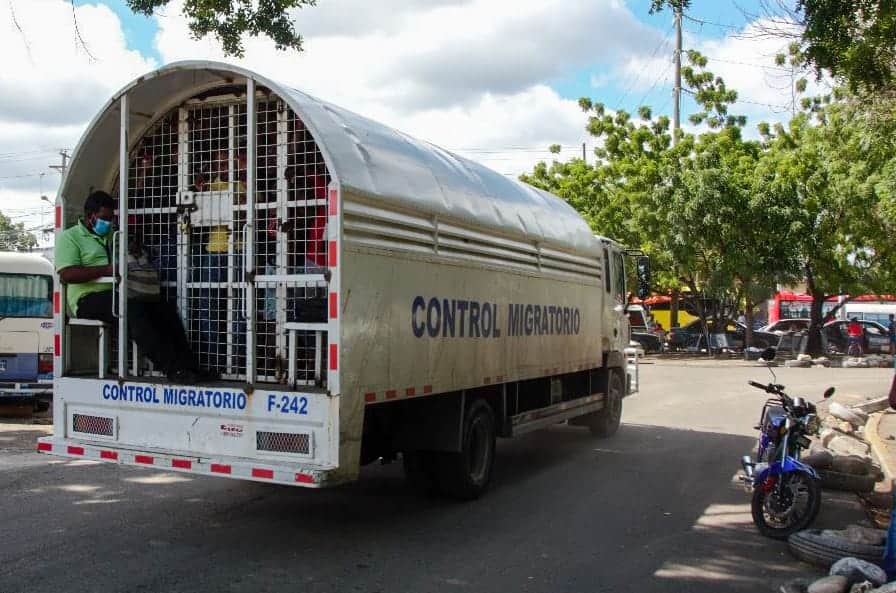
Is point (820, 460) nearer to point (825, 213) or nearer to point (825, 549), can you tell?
point (825, 549)

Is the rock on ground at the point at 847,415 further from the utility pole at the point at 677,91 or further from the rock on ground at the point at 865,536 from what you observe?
the utility pole at the point at 677,91

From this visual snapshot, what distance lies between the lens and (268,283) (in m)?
6.14

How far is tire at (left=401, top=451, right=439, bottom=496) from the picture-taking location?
24.5 ft

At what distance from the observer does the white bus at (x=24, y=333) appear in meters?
12.7

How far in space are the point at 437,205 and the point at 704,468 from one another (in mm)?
4818

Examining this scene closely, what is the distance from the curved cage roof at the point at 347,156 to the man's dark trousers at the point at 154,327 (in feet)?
2.62

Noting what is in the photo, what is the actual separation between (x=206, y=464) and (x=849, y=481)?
20.4 feet

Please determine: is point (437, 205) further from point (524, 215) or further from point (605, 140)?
point (605, 140)

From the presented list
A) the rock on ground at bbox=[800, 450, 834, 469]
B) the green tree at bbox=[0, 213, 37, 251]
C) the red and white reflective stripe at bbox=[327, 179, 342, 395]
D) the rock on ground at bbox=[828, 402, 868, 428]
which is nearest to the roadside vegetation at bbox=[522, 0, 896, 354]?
the rock on ground at bbox=[828, 402, 868, 428]

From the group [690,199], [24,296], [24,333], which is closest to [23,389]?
[24,333]

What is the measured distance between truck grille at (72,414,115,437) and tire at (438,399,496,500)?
8.94 ft

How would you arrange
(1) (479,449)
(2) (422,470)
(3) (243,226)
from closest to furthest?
(3) (243,226) < (2) (422,470) < (1) (479,449)

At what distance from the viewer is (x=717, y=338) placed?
31812 mm

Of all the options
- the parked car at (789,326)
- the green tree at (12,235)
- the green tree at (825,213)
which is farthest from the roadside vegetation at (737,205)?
the green tree at (12,235)
